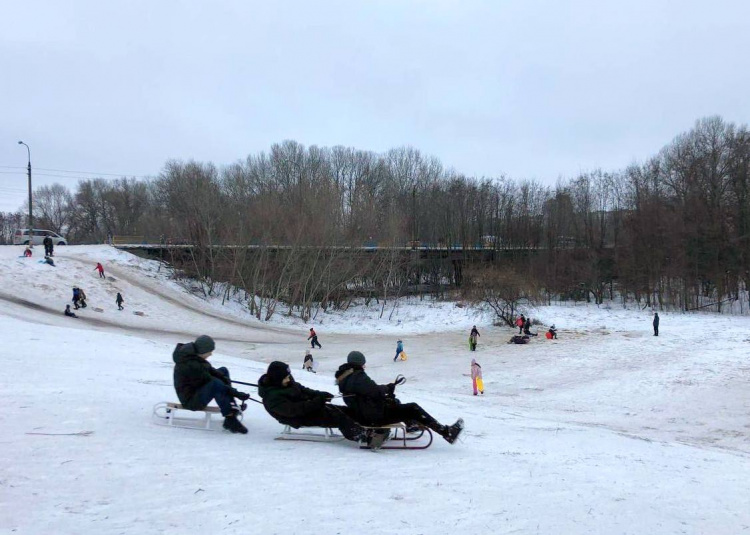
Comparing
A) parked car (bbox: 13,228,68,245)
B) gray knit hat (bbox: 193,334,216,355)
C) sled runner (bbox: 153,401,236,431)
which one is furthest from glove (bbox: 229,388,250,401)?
parked car (bbox: 13,228,68,245)

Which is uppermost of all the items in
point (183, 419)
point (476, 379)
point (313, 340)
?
point (183, 419)

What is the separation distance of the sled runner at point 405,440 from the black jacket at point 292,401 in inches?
32.4

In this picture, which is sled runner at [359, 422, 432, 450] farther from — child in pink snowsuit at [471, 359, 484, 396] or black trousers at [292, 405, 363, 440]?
child in pink snowsuit at [471, 359, 484, 396]

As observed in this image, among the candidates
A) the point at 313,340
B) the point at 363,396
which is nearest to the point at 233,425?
the point at 363,396

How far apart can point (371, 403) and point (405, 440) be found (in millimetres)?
869

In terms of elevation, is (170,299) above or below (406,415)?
below

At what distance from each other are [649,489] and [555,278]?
187 ft

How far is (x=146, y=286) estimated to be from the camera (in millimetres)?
47812

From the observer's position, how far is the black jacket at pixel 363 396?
7270 mm

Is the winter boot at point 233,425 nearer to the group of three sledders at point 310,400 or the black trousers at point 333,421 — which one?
the group of three sledders at point 310,400

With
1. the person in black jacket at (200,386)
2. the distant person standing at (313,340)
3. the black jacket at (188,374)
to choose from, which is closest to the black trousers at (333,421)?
the person in black jacket at (200,386)

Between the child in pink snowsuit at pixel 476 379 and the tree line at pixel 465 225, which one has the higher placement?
the tree line at pixel 465 225

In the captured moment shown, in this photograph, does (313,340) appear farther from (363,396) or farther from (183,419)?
(363,396)

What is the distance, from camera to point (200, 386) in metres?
7.53
